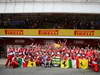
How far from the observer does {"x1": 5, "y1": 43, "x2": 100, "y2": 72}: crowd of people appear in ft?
68.2

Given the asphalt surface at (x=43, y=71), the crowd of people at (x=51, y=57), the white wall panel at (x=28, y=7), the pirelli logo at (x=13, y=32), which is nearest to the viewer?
the asphalt surface at (x=43, y=71)

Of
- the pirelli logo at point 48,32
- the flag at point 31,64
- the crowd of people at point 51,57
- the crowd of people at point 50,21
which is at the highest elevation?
the crowd of people at point 50,21

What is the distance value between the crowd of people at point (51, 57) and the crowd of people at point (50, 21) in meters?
6.09

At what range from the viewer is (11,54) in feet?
71.2

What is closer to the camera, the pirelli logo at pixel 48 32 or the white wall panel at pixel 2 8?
the pirelli logo at pixel 48 32

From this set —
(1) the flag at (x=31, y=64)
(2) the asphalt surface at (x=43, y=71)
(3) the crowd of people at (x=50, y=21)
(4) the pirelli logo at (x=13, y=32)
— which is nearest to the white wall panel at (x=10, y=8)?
(3) the crowd of people at (x=50, y=21)

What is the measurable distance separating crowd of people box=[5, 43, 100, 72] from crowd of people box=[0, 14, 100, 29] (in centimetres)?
609

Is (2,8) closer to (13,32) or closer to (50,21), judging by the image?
(13,32)

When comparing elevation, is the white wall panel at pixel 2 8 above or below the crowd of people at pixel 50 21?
above

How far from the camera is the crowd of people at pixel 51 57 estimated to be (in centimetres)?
2080

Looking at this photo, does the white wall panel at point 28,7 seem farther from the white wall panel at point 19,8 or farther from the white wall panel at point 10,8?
the white wall panel at point 10,8

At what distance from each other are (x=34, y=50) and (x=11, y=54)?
66.6 inches

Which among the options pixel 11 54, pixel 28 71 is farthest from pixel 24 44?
pixel 28 71

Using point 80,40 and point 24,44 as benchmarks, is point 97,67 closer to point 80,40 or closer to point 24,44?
point 80,40
